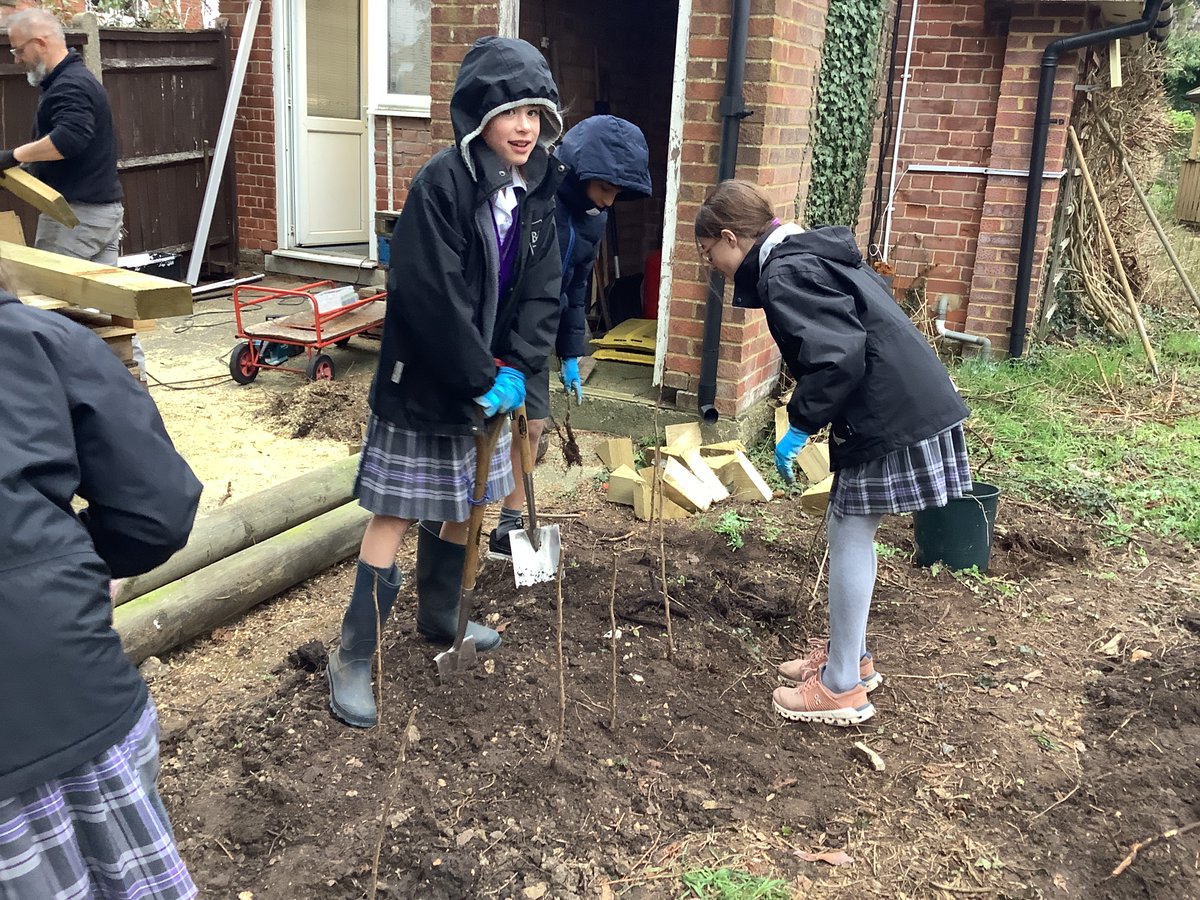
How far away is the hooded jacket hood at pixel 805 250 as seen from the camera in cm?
292

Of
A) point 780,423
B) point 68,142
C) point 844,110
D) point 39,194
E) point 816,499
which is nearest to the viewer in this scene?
point 39,194

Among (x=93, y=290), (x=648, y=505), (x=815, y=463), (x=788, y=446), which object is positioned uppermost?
(x=93, y=290)

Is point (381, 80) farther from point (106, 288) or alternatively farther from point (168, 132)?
point (106, 288)

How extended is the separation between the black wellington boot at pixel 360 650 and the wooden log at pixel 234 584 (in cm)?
71

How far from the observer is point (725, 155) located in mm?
5156

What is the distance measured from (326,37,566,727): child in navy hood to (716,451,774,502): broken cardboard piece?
7.08 feet

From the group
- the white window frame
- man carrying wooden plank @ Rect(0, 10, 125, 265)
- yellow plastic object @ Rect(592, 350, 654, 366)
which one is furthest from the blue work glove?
the white window frame

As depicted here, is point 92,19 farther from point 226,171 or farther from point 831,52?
point 831,52

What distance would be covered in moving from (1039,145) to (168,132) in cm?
775

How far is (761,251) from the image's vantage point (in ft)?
9.96

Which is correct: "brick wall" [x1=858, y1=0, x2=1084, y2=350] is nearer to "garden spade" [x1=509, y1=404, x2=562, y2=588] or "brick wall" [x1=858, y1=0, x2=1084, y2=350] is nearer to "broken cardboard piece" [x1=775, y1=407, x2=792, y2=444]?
"broken cardboard piece" [x1=775, y1=407, x2=792, y2=444]

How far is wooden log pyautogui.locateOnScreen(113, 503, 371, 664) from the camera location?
3324 millimetres

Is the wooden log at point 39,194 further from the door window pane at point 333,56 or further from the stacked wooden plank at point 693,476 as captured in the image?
the door window pane at point 333,56

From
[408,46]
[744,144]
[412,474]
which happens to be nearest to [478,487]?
[412,474]
